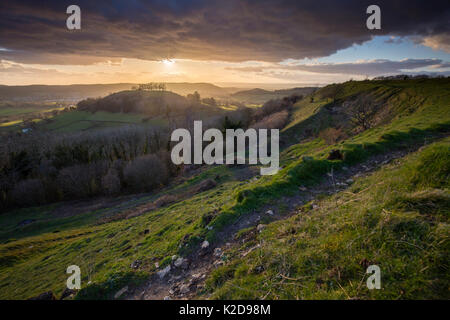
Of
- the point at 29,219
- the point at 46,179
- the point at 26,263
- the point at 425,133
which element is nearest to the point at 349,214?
the point at 425,133

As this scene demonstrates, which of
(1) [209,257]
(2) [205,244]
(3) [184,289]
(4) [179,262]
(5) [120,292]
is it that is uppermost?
(2) [205,244]

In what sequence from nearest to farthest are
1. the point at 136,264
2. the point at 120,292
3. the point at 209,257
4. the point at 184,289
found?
Answer: 1. the point at 184,289
2. the point at 120,292
3. the point at 209,257
4. the point at 136,264

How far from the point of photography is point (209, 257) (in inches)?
258

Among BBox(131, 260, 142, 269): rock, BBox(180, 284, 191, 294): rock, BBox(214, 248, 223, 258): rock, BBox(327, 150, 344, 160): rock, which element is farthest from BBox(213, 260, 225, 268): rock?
BBox(327, 150, 344, 160): rock

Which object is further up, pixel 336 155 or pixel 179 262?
pixel 336 155

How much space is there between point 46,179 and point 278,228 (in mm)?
52653

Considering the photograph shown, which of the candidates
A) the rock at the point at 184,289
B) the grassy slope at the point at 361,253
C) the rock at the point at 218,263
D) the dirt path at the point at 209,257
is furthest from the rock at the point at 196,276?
the grassy slope at the point at 361,253

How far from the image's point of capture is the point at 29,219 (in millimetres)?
31484

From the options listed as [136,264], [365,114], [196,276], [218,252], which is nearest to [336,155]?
[218,252]

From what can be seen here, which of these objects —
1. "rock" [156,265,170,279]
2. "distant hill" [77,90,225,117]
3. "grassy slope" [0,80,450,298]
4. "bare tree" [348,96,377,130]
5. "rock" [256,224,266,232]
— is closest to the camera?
"rock" [156,265,170,279]

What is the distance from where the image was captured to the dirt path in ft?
18.2

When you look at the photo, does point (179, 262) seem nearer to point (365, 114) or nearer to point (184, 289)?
point (184, 289)

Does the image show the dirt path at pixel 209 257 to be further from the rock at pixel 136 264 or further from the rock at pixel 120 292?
the rock at pixel 136 264

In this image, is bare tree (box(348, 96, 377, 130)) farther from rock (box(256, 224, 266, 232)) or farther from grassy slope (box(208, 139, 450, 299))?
rock (box(256, 224, 266, 232))
